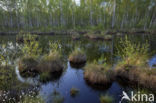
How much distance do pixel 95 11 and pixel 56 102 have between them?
44.6 metres

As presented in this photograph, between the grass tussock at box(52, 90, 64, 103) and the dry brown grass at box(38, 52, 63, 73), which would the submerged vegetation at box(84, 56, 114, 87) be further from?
the dry brown grass at box(38, 52, 63, 73)

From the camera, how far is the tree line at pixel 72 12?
135 ft

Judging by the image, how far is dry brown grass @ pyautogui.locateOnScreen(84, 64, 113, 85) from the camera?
21.8 feet

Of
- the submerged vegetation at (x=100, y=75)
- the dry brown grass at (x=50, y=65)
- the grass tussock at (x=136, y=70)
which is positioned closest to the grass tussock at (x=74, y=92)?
the submerged vegetation at (x=100, y=75)

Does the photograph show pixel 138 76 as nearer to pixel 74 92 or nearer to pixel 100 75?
pixel 100 75

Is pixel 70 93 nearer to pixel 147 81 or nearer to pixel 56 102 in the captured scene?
pixel 56 102

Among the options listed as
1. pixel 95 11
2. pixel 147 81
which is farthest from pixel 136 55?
pixel 95 11

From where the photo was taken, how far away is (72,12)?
43.1m

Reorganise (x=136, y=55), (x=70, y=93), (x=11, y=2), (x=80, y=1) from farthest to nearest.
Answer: (x=80, y=1), (x=11, y=2), (x=136, y=55), (x=70, y=93)

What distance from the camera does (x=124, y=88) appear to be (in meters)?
6.24

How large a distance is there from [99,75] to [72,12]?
134ft

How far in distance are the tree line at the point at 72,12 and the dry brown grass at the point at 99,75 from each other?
35.2 m

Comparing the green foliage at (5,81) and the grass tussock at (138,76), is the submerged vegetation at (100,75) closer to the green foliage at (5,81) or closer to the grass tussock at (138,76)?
the grass tussock at (138,76)

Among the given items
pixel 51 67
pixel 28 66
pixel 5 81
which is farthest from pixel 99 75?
pixel 28 66
